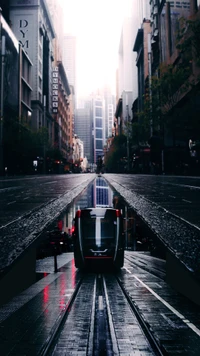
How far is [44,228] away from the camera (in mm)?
17578

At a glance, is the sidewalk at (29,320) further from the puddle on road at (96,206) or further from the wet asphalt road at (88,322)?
the puddle on road at (96,206)

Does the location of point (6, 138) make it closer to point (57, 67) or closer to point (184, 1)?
point (184, 1)

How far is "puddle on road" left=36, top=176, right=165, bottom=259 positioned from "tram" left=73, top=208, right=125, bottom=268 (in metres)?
1.60

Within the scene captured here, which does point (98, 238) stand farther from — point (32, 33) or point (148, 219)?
point (32, 33)

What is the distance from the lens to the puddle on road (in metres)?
22.0

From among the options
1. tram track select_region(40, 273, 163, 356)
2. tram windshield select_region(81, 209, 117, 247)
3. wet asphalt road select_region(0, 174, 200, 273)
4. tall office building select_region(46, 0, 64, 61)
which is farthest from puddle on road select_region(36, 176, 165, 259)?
tall office building select_region(46, 0, 64, 61)

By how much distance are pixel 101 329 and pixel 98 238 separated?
7195 millimetres

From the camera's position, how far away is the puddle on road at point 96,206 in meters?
22.0

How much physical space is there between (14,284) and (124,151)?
117 meters

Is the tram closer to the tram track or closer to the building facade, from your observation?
the tram track

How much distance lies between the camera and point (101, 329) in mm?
10594

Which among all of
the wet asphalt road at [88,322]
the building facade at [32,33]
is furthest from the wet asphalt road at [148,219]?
the building facade at [32,33]

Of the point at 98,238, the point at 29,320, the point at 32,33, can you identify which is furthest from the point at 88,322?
the point at 32,33

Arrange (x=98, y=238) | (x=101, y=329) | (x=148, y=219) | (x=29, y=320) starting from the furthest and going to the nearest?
(x=148, y=219)
(x=98, y=238)
(x=29, y=320)
(x=101, y=329)
